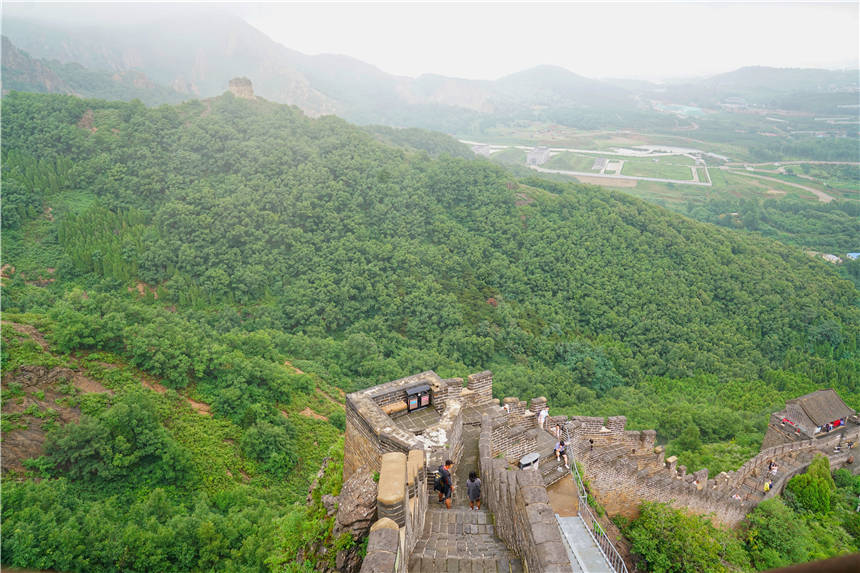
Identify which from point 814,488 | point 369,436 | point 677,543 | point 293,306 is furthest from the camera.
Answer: point 293,306

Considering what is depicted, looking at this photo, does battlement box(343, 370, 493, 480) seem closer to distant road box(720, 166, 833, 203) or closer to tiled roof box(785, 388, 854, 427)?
tiled roof box(785, 388, 854, 427)

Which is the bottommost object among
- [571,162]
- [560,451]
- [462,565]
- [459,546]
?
[571,162]

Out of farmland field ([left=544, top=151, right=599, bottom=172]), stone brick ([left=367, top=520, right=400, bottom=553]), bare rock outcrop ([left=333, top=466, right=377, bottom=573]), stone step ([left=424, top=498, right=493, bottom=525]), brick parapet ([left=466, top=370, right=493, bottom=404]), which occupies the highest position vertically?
stone brick ([left=367, top=520, right=400, bottom=553])

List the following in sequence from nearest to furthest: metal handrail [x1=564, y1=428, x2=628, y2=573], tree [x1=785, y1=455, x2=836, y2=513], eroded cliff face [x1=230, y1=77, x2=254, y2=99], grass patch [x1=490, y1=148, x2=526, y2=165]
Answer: metal handrail [x1=564, y1=428, x2=628, y2=573] < tree [x1=785, y1=455, x2=836, y2=513] < eroded cliff face [x1=230, y1=77, x2=254, y2=99] < grass patch [x1=490, y1=148, x2=526, y2=165]

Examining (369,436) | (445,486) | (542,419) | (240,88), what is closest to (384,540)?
(445,486)

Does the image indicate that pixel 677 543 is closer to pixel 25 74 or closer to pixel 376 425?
pixel 376 425

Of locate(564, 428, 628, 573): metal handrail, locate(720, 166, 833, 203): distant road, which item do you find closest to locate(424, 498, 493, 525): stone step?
locate(564, 428, 628, 573): metal handrail
